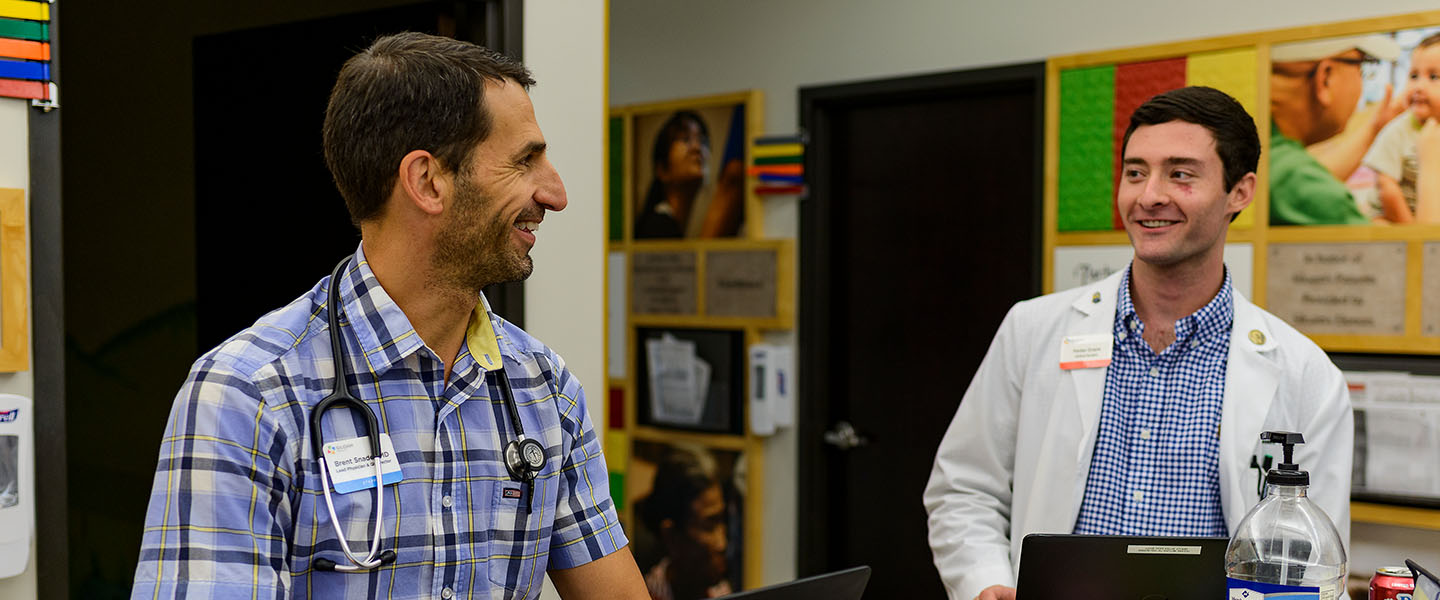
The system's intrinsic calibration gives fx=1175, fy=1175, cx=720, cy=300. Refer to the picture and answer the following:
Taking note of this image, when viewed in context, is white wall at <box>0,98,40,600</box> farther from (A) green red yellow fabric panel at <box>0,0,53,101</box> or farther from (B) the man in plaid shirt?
(B) the man in plaid shirt

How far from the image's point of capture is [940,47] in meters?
3.92

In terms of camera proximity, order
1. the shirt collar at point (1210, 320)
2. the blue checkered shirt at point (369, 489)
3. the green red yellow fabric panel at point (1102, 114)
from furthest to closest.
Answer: the green red yellow fabric panel at point (1102, 114)
the shirt collar at point (1210, 320)
the blue checkered shirt at point (369, 489)

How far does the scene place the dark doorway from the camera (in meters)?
3.92

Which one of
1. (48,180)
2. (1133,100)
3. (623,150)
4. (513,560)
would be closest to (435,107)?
(513,560)

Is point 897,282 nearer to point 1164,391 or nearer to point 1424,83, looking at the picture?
point 1424,83

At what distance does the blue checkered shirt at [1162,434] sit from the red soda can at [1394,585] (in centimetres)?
53

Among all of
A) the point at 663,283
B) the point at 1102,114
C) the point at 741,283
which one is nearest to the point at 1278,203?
the point at 1102,114

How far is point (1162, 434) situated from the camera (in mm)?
1966

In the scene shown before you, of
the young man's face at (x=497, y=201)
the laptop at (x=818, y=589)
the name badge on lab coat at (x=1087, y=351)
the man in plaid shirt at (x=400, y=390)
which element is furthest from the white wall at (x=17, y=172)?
the name badge on lab coat at (x=1087, y=351)

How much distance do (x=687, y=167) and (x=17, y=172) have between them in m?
2.84

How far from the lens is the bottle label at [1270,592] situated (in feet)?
4.50

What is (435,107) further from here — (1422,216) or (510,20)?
(1422,216)

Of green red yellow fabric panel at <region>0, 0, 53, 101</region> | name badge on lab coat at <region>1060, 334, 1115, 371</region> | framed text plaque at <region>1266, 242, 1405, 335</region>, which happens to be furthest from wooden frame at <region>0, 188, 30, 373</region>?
framed text plaque at <region>1266, 242, 1405, 335</region>

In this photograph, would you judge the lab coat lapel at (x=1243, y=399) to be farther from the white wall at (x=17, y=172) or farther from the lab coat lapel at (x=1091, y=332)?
the white wall at (x=17, y=172)
